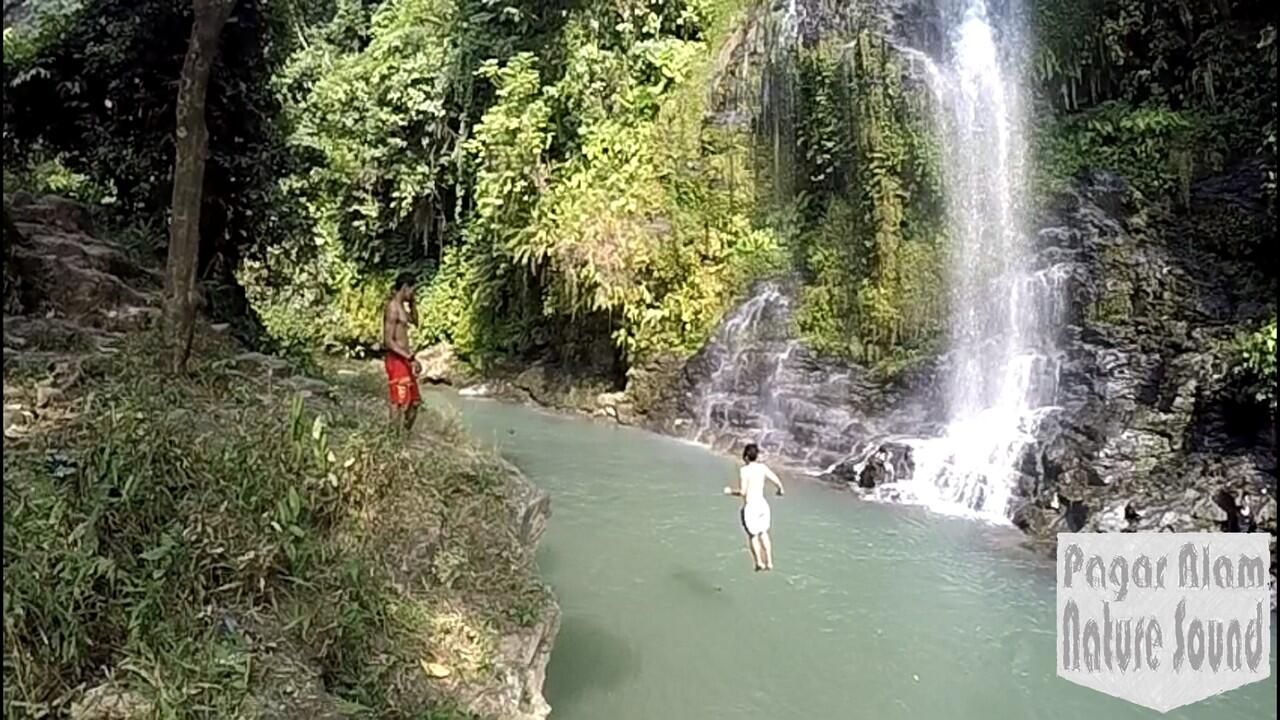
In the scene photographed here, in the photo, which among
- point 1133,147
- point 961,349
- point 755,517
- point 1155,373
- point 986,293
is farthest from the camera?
point 986,293

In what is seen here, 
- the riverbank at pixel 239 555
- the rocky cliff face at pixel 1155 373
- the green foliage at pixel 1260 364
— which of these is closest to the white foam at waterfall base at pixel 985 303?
the rocky cliff face at pixel 1155 373

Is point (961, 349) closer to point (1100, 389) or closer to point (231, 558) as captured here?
point (1100, 389)

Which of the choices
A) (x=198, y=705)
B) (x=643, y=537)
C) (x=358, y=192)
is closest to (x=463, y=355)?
(x=358, y=192)

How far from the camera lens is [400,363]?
6.91 metres

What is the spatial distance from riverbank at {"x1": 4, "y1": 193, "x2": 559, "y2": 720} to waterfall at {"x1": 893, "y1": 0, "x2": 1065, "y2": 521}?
6603mm

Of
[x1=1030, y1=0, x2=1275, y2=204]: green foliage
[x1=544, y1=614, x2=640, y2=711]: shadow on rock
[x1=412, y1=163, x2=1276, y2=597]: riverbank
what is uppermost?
[x1=1030, y1=0, x2=1275, y2=204]: green foliage

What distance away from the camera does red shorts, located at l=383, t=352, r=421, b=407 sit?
6.84 m

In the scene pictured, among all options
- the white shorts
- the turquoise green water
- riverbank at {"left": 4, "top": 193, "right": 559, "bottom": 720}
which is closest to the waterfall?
the turquoise green water

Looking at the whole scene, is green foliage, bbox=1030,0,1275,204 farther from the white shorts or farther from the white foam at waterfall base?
the white shorts

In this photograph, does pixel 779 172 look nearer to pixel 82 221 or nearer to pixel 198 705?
pixel 82 221

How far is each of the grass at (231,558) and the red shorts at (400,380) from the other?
2.26 ft

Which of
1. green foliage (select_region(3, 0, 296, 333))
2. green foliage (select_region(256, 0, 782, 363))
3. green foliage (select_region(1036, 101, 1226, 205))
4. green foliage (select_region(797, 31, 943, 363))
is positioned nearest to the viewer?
green foliage (select_region(3, 0, 296, 333))

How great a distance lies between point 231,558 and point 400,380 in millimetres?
2719

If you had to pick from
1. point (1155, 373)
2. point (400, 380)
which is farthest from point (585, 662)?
point (1155, 373)
